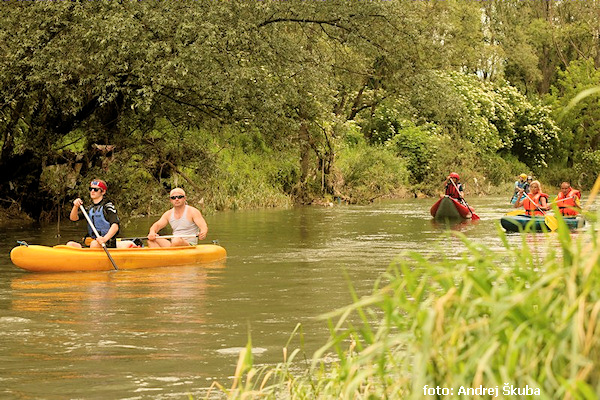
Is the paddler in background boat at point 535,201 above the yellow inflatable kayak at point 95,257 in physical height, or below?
above

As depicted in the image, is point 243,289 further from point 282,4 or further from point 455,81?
point 455,81

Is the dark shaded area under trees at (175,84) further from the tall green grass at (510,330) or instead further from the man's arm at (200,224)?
the tall green grass at (510,330)

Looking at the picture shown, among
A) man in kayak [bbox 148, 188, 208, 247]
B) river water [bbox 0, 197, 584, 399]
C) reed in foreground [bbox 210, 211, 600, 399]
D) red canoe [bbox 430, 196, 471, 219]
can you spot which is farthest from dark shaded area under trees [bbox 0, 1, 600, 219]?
reed in foreground [bbox 210, 211, 600, 399]

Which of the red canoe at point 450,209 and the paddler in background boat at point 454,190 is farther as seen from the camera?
the paddler in background boat at point 454,190

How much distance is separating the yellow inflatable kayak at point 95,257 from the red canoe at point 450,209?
11246mm

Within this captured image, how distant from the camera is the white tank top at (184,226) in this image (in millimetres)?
14516

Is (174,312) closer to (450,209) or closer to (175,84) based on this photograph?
(175,84)

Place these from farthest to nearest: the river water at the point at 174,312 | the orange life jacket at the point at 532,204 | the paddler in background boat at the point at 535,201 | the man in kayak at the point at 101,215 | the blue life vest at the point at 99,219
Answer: the orange life jacket at the point at 532,204, the paddler in background boat at the point at 535,201, the blue life vest at the point at 99,219, the man in kayak at the point at 101,215, the river water at the point at 174,312

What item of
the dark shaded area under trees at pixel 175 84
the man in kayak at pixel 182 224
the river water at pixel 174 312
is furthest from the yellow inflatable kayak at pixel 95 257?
the dark shaded area under trees at pixel 175 84

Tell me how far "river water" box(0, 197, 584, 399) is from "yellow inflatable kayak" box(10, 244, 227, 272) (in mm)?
159

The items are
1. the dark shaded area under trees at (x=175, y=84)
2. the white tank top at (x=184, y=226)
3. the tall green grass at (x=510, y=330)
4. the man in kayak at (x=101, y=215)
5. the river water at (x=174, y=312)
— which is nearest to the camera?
the tall green grass at (x=510, y=330)

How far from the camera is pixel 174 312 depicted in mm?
9836

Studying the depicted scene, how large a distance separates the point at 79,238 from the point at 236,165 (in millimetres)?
12572

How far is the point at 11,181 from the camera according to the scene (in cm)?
2105
